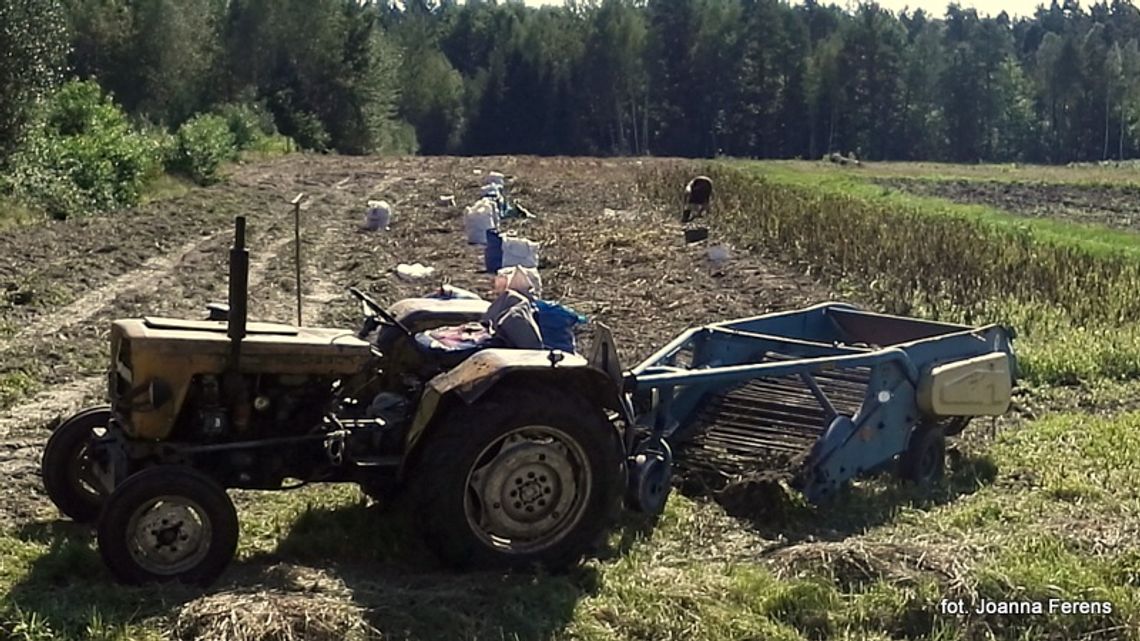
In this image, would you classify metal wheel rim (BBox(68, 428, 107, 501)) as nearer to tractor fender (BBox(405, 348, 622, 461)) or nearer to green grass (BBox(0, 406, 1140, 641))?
green grass (BBox(0, 406, 1140, 641))

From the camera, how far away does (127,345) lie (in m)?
5.09

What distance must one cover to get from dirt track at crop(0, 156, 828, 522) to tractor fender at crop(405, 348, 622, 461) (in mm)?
Result: 2091

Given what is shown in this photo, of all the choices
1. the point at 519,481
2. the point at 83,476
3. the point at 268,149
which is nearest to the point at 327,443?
the point at 519,481

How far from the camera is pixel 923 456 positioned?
6914 millimetres

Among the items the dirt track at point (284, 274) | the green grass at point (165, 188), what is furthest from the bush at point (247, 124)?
the dirt track at point (284, 274)

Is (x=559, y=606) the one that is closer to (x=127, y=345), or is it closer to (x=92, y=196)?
(x=127, y=345)

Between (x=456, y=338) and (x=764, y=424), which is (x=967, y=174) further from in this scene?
(x=456, y=338)

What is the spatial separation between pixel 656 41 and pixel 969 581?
3155 inches

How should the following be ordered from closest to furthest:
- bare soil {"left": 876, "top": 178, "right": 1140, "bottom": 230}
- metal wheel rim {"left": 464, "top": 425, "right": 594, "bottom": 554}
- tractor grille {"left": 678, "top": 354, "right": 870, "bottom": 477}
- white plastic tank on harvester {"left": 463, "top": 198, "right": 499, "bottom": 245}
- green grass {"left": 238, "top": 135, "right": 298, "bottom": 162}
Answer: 1. metal wheel rim {"left": 464, "top": 425, "right": 594, "bottom": 554}
2. tractor grille {"left": 678, "top": 354, "right": 870, "bottom": 477}
3. white plastic tank on harvester {"left": 463, "top": 198, "right": 499, "bottom": 245}
4. bare soil {"left": 876, "top": 178, "right": 1140, "bottom": 230}
5. green grass {"left": 238, "top": 135, "right": 298, "bottom": 162}

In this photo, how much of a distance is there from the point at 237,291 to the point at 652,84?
7986 cm

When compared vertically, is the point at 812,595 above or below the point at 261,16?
below

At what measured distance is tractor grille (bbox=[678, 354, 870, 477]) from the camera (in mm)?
6805

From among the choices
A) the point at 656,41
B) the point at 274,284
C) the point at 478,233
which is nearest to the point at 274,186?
the point at 478,233

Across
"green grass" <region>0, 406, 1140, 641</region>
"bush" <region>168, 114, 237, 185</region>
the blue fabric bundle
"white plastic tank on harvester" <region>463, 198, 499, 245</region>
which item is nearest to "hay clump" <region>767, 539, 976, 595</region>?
"green grass" <region>0, 406, 1140, 641</region>
